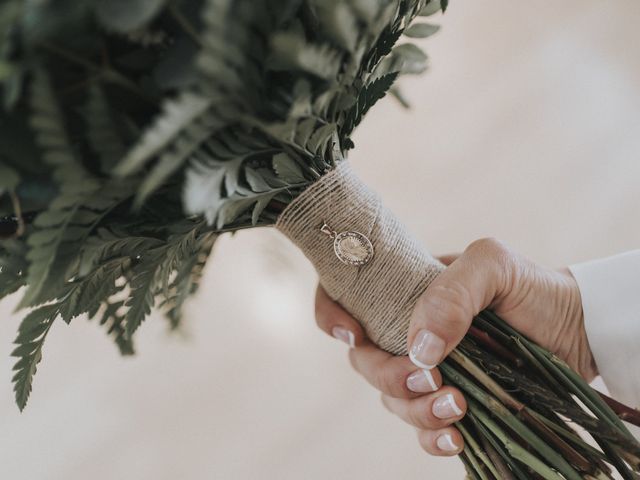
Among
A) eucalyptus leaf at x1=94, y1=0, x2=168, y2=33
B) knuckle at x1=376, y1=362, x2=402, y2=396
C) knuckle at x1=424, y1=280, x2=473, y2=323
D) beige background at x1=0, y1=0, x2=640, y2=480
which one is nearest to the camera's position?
eucalyptus leaf at x1=94, y1=0, x2=168, y2=33

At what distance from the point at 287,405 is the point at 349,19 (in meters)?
0.85

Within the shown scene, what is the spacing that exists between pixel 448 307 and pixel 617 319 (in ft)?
1.06

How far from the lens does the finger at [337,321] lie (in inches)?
30.0

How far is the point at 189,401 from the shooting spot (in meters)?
1.09

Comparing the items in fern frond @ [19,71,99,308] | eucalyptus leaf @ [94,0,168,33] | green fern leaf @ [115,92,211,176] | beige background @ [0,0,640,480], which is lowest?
beige background @ [0,0,640,480]

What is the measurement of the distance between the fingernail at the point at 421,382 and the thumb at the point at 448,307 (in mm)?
21

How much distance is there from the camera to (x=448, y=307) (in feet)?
2.03

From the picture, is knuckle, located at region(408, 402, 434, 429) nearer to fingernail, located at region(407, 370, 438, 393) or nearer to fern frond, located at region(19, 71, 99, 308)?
fingernail, located at region(407, 370, 438, 393)

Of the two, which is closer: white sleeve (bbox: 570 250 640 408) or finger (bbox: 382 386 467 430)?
finger (bbox: 382 386 467 430)

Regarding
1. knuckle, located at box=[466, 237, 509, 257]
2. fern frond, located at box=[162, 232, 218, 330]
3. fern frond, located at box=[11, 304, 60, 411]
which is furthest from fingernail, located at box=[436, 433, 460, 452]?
fern frond, located at box=[11, 304, 60, 411]

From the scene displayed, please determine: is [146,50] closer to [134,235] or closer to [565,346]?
[134,235]

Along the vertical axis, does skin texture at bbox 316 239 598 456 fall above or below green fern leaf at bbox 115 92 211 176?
below

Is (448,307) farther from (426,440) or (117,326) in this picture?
(117,326)

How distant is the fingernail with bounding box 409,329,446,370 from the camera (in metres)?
0.62
